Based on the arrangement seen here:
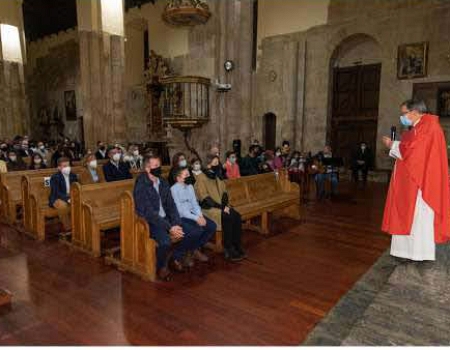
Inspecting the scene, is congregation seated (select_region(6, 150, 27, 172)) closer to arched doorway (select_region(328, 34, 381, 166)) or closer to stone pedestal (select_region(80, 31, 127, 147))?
stone pedestal (select_region(80, 31, 127, 147))

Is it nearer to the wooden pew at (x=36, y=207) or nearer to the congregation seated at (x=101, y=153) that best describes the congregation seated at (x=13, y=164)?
the congregation seated at (x=101, y=153)

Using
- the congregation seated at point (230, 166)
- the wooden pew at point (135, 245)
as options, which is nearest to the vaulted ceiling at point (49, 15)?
the congregation seated at point (230, 166)

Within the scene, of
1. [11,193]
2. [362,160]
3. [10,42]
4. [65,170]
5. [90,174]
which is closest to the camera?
[65,170]

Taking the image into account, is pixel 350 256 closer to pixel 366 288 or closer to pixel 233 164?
pixel 366 288

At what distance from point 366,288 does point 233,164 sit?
13.4ft

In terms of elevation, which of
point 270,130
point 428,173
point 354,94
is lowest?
point 428,173

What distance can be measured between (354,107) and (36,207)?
1232cm

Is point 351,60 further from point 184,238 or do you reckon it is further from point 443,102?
point 184,238

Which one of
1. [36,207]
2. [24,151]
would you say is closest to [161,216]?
[36,207]

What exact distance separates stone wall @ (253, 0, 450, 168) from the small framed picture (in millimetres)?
172

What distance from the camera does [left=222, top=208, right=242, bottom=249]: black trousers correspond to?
15.5 ft

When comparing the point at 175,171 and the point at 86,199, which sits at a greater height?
the point at 175,171

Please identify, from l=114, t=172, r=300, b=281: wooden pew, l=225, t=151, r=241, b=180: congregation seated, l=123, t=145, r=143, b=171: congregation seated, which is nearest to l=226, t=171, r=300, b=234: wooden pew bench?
l=114, t=172, r=300, b=281: wooden pew

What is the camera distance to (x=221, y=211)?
4.84m
